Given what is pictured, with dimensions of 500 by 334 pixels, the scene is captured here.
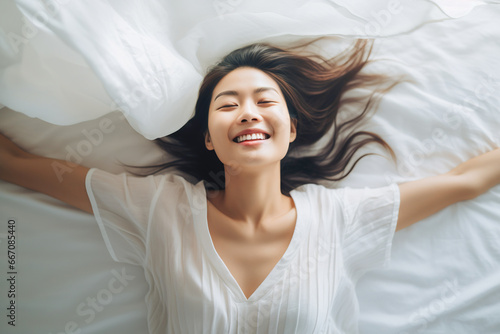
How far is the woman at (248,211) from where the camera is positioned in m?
1.17

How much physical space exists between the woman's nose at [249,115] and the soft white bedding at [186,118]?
194mm

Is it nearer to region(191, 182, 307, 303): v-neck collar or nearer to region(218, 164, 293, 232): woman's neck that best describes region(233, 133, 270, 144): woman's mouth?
region(218, 164, 293, 232): woman's neck

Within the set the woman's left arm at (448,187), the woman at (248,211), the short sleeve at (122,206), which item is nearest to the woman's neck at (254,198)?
the woman at (248,211)

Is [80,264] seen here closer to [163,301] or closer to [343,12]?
[163,301]

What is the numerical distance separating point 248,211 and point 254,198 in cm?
5

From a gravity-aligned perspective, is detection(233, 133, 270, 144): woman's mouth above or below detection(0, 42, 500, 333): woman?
above

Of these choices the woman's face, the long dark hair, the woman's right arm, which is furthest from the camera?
the long dark hair

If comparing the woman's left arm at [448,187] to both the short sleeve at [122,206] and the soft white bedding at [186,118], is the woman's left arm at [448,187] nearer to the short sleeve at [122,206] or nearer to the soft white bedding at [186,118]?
the soft white bedding at [186,118]

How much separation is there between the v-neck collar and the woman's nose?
11.2 inches

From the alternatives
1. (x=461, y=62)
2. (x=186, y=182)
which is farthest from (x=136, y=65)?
(x=461, y=62)

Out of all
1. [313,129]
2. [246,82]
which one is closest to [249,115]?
[246,82]

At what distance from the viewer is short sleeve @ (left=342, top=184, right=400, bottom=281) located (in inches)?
50.9

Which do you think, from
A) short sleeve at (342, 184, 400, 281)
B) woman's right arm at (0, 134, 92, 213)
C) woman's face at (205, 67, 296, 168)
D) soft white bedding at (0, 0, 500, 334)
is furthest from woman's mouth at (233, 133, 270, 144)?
woman's right arm at (0, 134, 92, 213)

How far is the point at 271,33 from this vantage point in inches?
51.7
